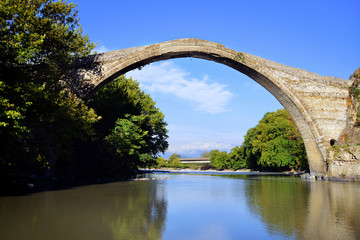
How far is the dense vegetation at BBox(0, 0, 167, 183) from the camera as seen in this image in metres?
10.1

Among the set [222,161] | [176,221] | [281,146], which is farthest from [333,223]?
[222,161]

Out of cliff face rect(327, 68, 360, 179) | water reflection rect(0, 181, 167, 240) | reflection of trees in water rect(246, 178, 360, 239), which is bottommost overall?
water reflection rect(0, 181, 167, 240)

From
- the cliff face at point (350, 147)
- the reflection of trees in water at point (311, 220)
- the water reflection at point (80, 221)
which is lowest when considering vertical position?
the water reflection at point (80, 221)

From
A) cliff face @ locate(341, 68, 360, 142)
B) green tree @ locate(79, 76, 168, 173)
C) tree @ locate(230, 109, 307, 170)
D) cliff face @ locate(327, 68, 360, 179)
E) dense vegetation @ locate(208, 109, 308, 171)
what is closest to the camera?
cliff face @ locate(327, 68, 360, 179)

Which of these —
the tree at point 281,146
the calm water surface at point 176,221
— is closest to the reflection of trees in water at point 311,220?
the calm water surface at point 176,221

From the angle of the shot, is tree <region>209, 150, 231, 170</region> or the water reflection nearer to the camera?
the water reflection

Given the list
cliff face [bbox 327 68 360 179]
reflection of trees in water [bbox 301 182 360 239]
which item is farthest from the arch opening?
reflection of trees in water [bbox 301 182 360 239]

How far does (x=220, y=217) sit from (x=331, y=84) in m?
19.3

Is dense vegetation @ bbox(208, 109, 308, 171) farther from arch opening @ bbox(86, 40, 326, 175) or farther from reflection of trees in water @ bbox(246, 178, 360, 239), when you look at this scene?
reflection of trees in water @ bbox(246, 178, 360, 239)

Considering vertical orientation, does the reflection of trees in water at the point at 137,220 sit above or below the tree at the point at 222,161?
below

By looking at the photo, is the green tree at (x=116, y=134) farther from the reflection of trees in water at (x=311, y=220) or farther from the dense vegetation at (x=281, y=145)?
the dense vegetation at (x=281, y=145)

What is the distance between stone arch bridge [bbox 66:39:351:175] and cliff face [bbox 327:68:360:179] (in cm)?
40

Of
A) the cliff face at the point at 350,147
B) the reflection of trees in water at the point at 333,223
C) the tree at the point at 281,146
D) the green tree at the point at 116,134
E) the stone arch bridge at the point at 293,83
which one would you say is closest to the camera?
the reflection of trees in water at the point at 333,223

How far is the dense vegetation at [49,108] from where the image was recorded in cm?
1008
